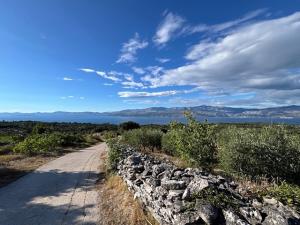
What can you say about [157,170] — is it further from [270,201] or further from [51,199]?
Result: [270,201]

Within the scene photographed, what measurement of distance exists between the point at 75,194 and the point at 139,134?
45.0ft

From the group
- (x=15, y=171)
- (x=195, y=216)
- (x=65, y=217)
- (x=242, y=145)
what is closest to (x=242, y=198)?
(x=195, y=216)

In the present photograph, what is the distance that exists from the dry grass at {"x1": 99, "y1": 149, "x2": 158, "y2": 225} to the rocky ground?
12.3 inches

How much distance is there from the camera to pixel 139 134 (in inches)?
919

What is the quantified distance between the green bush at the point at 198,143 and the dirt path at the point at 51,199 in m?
3.82

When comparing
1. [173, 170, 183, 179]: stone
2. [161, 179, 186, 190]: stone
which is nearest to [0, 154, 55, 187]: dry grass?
[173, 170, 183, 179]: stone

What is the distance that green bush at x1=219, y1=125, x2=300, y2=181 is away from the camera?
27.9ft

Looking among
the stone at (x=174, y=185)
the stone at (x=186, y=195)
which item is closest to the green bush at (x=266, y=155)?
the stone at (x=174, y=185)

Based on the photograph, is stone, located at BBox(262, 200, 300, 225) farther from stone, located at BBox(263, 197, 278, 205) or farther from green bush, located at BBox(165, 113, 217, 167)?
green bush, located at BBox(165, 113, 217, 167)

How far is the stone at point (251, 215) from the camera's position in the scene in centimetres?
449

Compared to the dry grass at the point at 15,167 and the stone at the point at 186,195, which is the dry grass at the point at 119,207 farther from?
the dry grass at the point at 15,167

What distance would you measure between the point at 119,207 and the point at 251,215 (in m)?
4.59

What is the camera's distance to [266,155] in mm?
8586

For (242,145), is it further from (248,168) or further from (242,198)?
(242,198)
